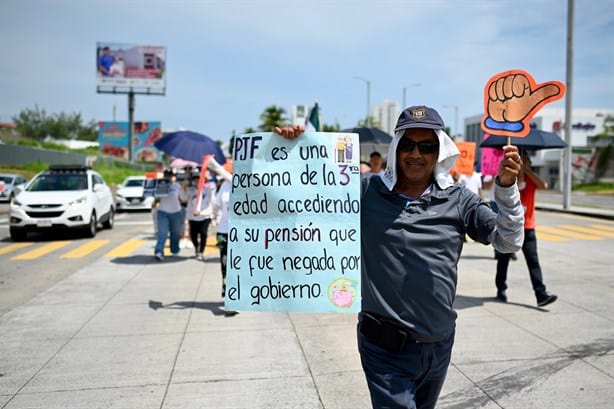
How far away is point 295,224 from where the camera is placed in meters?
2.84

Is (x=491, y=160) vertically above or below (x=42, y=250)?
above

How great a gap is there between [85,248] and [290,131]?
35.5 ft

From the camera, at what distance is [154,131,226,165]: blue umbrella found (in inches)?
359

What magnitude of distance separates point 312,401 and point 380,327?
1.69 metres

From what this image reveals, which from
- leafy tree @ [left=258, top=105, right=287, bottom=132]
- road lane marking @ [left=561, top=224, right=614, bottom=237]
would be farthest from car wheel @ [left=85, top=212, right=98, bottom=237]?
leafy tree @ [left=258, top=105, right=287, bottom=132]

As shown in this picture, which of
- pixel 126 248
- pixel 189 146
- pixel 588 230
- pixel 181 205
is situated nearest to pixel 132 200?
pixel 126 248

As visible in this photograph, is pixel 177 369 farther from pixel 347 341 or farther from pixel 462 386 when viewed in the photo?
pixel 462 386

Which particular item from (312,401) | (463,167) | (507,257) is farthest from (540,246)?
(312,401)

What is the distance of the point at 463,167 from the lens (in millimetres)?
12969

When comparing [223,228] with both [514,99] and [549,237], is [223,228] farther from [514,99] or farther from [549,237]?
[549,237]

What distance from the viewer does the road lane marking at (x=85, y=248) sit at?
11.4 m

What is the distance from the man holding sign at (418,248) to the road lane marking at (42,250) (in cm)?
1031

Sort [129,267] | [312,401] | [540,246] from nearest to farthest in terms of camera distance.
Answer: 1. [312,401]
2. [129,267]
3. [540,246]

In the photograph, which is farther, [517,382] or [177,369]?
[177,369]
